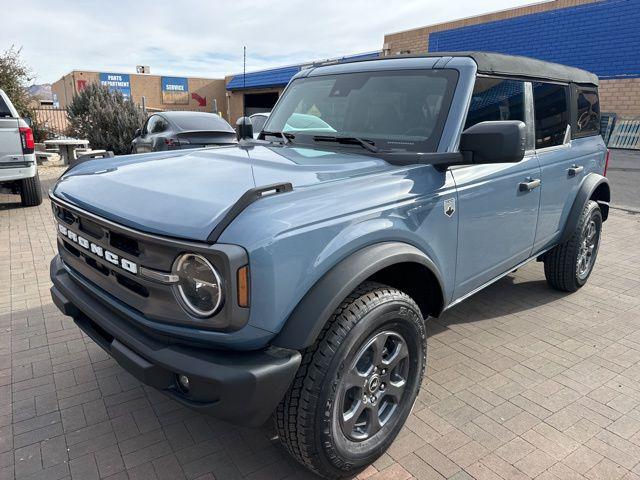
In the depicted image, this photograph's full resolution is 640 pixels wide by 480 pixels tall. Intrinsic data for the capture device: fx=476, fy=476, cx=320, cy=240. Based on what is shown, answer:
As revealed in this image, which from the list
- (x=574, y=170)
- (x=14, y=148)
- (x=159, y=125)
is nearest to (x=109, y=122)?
(x=159, y=125)

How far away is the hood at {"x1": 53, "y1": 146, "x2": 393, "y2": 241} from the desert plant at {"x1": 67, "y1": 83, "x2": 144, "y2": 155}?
1387 centimetres

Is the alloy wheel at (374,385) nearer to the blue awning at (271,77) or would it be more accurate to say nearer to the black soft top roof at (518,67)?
the black soft top roof at (518,67)

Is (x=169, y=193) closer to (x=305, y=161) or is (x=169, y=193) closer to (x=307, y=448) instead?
(x=305, y=161)

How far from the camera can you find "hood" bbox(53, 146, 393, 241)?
6.24 feet

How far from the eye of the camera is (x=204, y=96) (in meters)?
42.9

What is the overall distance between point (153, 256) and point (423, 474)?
1.68 metres

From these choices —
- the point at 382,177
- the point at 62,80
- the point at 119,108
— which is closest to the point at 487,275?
the point at 382,177

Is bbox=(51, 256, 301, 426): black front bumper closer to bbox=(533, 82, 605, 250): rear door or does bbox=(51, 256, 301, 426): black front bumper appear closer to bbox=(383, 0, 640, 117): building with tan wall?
bbox=(533, 82, 605, 250): rear door

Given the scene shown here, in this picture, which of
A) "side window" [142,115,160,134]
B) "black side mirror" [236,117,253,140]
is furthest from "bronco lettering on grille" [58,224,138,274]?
"side window" [142,115,160,134]

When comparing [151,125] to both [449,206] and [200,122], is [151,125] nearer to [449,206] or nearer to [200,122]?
[200,122]

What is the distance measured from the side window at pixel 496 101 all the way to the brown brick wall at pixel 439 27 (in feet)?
48.5

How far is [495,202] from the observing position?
3.05 meters

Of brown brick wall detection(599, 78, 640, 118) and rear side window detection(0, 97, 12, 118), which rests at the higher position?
brown brick wall detection(599, 78, 640, 118)

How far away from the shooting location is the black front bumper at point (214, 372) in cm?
178
